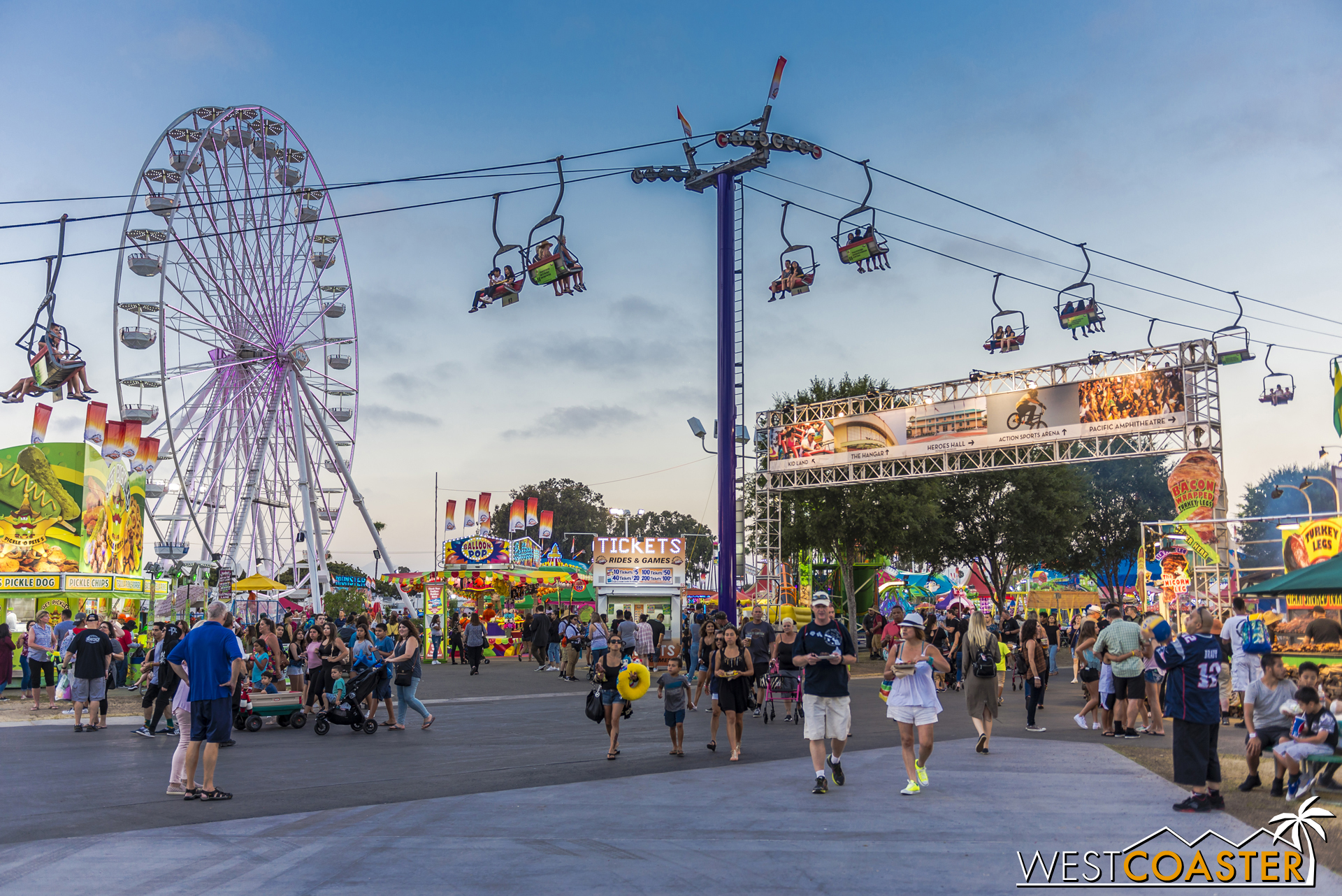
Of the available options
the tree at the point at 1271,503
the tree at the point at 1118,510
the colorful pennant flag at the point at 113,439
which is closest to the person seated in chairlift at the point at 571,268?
the colorful pennant flag at the point at 113,439

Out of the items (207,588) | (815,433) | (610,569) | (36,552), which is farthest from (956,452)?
(36,552)

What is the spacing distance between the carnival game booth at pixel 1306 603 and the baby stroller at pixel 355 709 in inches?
485

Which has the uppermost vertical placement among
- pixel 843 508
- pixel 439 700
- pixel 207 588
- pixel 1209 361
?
pixel 1209 361

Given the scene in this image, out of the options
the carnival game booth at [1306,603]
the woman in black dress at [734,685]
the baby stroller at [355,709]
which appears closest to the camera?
the woman in black dress at [734,685]

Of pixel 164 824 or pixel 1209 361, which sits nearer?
pixel 164 824

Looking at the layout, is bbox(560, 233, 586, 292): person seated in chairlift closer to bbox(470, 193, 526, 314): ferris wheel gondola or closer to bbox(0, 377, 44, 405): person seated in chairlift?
bbox(470, 193, 526, 314): ferris wheel gondola

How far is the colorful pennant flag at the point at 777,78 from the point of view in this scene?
21.4m

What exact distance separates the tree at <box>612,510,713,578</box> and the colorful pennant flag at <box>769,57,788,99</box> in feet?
298

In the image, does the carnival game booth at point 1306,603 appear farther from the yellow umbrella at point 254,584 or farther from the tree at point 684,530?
the tree at point 684,530

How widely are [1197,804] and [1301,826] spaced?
1073mm

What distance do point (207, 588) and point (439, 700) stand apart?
1350 cm

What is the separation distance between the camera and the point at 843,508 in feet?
122

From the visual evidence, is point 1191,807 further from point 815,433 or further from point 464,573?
point 464,573

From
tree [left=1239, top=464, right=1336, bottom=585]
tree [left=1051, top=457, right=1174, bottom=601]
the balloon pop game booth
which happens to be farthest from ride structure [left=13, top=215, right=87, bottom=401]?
tree [left=1239, top=464, right=1336, bottom=585]
